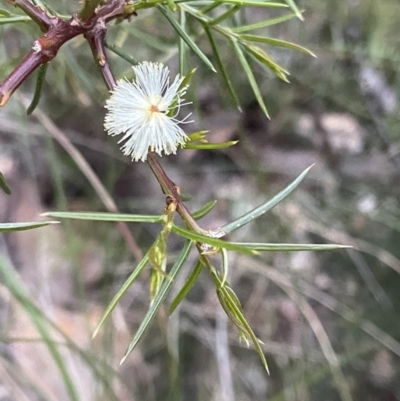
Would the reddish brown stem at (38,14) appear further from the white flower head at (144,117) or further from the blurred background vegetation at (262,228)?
the blurred background vegetation at (262,228)

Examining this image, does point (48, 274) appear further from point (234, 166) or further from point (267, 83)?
point (267, 83)

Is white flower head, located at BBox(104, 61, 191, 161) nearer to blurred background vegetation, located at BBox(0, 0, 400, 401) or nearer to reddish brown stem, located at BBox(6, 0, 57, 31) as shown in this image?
reddish brown stem, located at BBox(6, 0, 57, 31)

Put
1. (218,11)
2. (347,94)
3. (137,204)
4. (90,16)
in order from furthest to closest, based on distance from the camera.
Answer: (137,204), (347,94), (218,11), (90,16)

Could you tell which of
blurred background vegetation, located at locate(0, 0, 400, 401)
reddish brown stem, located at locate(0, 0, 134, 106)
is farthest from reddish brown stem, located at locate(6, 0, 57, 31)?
blurred background vegetation, located at locate(0, 0, 400, 401)

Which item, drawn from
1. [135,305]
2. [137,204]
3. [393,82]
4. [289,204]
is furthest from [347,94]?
[135,305]

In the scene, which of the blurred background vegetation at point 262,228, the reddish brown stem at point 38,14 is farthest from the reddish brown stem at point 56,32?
the blurred background vegetation at point 262,228

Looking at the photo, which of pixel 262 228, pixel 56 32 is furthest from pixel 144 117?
pixel 262 228
